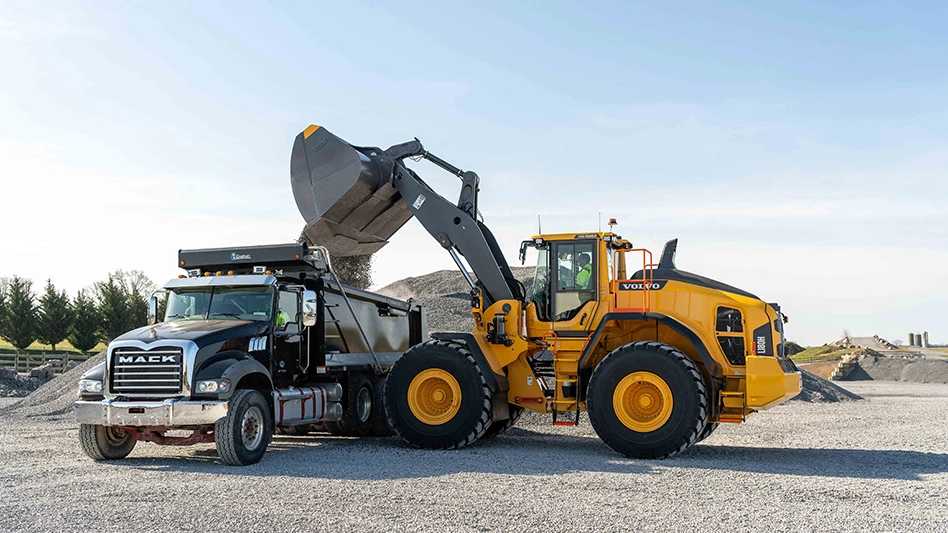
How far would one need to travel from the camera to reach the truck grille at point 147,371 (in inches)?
430

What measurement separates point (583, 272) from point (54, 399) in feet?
50.5

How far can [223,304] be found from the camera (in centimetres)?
1271

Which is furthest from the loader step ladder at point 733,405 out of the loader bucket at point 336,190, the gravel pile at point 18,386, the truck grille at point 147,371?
the gravel pile at point 18,386

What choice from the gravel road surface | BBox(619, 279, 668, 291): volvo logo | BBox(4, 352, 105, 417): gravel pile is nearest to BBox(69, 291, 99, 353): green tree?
BBox(4, 352, 105, 417): gravel pile

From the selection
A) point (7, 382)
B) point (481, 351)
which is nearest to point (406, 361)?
point (481, 351)

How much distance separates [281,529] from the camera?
7125mm

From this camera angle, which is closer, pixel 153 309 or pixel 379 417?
pixel 153 309

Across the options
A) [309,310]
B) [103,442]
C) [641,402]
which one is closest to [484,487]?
[641,402]

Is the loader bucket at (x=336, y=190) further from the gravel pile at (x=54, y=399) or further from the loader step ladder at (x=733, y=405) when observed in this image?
the gravel pile at (x=54, y=399)

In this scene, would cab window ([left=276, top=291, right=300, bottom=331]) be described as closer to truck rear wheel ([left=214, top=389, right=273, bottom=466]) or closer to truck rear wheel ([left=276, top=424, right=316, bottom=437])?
truck rear wheel ([left=214, top=389, right=273, bottom=466])

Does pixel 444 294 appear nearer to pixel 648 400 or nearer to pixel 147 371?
pixel 648 400

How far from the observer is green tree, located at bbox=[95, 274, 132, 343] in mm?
49344

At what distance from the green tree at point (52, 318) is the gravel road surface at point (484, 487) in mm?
38152

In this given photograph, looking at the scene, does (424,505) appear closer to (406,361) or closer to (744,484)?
(744,484)
